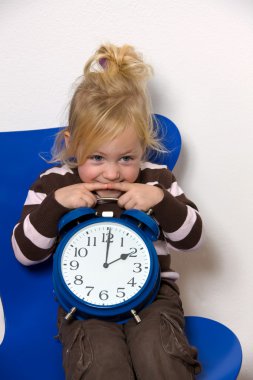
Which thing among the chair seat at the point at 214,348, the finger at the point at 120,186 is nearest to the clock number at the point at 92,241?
the finger at the point at 120,186

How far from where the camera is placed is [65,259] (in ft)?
3.73

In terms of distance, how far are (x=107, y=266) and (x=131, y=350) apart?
0.15 metres

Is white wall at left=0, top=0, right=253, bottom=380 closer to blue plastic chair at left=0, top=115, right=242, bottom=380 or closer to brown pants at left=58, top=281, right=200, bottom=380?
blue plastic chair at left=0, top=115, right=242, bottom=380

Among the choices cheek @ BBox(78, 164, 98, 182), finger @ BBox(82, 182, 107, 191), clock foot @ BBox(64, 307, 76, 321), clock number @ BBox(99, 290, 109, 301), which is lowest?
clock foot @ BBox(64, 307, 76, 321)

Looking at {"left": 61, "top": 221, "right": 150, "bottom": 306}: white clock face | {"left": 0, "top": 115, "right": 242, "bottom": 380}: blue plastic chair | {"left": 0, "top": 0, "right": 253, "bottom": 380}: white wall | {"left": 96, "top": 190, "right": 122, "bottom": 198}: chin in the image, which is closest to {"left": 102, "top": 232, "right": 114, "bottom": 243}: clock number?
{"left": 61, "top": 221, "right": 150, "bottom": 306}: white clock face

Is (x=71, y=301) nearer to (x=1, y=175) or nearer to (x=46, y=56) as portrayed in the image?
(x=1, y=175)

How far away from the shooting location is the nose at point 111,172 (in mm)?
1186

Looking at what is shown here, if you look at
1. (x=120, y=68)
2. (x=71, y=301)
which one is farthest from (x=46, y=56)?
(x=71, y=301)

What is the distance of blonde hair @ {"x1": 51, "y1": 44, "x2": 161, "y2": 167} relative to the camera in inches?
46.4

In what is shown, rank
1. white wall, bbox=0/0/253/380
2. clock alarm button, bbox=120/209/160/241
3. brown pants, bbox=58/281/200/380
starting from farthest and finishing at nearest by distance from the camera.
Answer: white wall, bbox=0/0/253/380 < clock alarm button, bbox=120/209/160/241 < brown pants, bbox=58/281/200/380

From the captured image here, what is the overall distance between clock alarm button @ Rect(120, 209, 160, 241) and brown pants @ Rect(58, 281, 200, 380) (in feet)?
0.44

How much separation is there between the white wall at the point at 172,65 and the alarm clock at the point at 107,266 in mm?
355

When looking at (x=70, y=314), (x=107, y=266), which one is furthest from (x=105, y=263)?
(x=70, y=314)

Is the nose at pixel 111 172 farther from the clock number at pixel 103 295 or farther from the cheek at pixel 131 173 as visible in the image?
the clock number at pixel 103 295
